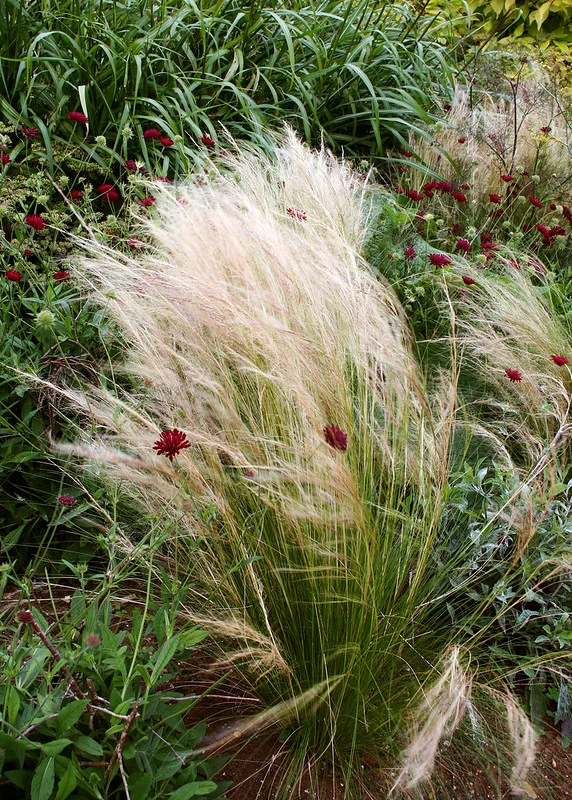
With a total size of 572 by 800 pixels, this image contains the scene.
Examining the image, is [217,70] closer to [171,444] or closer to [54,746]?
[171,444]

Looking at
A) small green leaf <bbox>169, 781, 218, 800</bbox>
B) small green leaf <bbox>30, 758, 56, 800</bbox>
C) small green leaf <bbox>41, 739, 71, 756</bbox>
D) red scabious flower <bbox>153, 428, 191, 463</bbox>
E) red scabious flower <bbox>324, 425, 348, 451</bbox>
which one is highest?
red scabious flower <bbox>324, 425, 348, 451</bbox>

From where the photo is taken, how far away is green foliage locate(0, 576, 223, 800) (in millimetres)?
981

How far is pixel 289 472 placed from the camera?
4.23 feet

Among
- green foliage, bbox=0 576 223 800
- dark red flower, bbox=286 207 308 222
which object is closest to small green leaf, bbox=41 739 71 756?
green foliage, bbox=0 576 223 800

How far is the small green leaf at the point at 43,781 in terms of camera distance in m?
0.96

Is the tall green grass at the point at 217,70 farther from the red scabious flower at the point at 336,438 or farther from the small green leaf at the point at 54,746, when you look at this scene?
the small green leaf at the point at 54,746

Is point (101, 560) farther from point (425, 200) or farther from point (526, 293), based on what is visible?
point (425, 200)

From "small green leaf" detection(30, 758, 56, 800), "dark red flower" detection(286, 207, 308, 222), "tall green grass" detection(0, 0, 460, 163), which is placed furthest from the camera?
"tall green grass" detection(0, 0, 460, 163)

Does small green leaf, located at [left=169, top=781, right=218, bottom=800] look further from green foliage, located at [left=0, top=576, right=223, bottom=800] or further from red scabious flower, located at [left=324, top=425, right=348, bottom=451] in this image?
red scabious flower, located at [left=324, top=425, right=348, bottom=451]

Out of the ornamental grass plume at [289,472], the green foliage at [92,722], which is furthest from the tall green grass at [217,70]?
the green foliage at [92,722]

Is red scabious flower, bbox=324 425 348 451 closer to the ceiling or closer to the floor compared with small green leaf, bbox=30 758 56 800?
closer to the ceiling

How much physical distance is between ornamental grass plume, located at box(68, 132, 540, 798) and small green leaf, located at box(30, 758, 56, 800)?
37cm

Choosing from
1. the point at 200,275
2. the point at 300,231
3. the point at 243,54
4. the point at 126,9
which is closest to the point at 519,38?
the point at 243,54

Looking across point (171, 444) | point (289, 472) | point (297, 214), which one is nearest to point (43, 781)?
point (171, 444)
